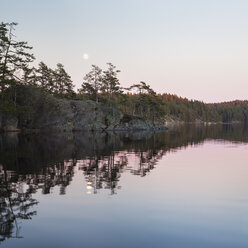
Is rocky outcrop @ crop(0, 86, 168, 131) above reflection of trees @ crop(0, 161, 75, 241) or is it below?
above

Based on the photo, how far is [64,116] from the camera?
69375mm

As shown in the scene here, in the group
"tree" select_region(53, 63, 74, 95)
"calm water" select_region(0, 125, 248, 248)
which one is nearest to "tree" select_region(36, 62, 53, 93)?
"tree" select_region(53, 63, 74, 95)

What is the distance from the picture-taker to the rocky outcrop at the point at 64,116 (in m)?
61.0

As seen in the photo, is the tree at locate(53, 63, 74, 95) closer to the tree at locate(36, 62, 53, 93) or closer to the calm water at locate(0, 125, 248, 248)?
the tree at locate(36, 62, 53, 93)

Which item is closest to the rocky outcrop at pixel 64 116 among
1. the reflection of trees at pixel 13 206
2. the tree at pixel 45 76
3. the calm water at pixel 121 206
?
the tree at pixel 45 76

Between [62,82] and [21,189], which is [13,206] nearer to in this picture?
[21,189]

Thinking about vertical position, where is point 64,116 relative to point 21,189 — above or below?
above

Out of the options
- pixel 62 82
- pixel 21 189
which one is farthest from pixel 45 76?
pixel 21 189

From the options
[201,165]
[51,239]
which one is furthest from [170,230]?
[201,165]

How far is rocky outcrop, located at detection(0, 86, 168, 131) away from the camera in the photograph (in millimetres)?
60987

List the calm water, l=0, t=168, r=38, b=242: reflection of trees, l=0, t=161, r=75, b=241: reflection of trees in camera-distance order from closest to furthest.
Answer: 1. the calm water
2. l=0, t=168, r=38, b=242: reflection of trees
3. l=0, t=161, r=75, b=241: reflection of trees

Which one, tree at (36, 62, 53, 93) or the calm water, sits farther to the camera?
tree at (36, 62, 53, 93)

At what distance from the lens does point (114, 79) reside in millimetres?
83125

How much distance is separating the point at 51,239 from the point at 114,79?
7739 centimetres
